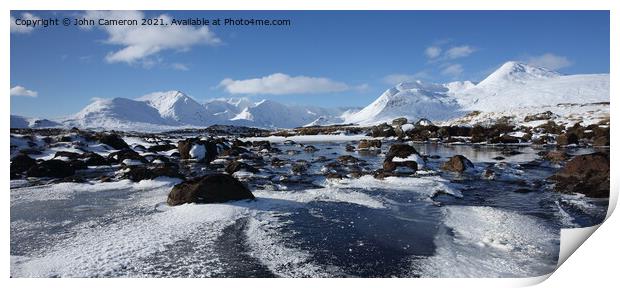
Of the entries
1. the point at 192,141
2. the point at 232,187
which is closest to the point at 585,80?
the point at 192,141

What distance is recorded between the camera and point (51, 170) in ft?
43.9

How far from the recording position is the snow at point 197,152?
20859 millimetres

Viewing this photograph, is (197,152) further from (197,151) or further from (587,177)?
(587,177)

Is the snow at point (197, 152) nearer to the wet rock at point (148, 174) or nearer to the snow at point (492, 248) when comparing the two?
the wet rock at point (148, 174)

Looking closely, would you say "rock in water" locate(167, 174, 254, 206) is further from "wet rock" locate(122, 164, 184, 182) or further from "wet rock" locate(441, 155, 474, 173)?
"wet rock" locate(441, 155, 474, 173)

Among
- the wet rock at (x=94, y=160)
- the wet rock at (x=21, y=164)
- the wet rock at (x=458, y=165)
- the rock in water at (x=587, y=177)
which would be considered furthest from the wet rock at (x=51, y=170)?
the rock in water at (x=587, y=177)

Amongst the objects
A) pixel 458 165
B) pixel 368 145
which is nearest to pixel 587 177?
pixel 458 165

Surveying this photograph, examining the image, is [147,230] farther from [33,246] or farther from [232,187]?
[232,187]

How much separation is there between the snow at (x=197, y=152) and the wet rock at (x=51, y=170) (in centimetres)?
708

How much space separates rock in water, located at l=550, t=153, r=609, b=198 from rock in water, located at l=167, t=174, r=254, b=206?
26.5 ft

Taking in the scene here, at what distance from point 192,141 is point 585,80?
407ft

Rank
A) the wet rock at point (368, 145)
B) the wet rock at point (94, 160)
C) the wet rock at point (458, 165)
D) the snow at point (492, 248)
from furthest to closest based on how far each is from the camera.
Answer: the wet rock at point (368, 145)
the wet rock at point (94, 160)
the wet rock at point (458, 165)
the snow at point (492, 248)

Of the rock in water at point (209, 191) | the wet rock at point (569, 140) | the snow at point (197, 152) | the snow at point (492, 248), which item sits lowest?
the snow at point (492, 248)

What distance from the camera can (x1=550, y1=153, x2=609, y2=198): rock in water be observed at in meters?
9.47
